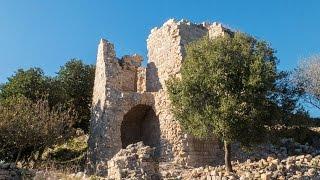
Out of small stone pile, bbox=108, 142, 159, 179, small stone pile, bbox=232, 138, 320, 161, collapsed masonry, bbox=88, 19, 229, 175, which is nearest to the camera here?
small stone pile, bbox=108, 142, 159, 179

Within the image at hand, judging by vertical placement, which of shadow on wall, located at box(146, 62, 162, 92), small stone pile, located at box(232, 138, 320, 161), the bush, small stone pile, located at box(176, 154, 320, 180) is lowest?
small stone pile, located at box(176, 154, 320, 180)

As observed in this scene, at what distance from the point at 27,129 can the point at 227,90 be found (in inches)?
422

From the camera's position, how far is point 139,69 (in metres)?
33.9

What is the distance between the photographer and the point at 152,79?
32500 millimetres

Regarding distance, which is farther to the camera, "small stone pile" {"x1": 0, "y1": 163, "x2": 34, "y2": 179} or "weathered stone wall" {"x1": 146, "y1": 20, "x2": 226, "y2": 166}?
"weathered stone wall" {"x1": 146, "y1": 20, "x2": 226, "y2": 166}

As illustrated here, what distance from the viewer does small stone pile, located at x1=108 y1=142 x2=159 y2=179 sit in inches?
811

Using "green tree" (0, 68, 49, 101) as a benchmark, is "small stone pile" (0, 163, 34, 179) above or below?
below

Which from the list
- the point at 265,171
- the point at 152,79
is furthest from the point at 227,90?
the point at 152,79

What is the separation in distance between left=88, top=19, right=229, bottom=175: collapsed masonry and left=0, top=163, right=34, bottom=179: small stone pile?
610cm

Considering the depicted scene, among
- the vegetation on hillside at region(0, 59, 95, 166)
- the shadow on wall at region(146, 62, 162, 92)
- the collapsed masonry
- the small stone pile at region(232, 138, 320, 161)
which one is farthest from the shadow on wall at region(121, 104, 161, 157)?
the small stone pile at region(232, 138, 320, 161)

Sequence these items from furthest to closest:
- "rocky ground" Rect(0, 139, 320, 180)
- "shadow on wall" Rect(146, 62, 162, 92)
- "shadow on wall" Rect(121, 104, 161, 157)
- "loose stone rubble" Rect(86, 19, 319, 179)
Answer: "shadow on wall" Rect(146, 62, 162, 92) < "shadow on wall" Rect(121, 104, 161, 157) < "loose stone rubble" Rect(86, 19, 319, 179) < "rocky ground" Rect(0, 139, 320, 180)

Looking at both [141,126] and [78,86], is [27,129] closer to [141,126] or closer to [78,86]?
[141,126]

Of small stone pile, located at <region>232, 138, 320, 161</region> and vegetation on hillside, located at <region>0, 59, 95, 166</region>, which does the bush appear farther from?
small stone pile, located at <region>232, 138, 320, 161</region>

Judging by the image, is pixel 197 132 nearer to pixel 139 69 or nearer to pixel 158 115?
pixel 158 115
